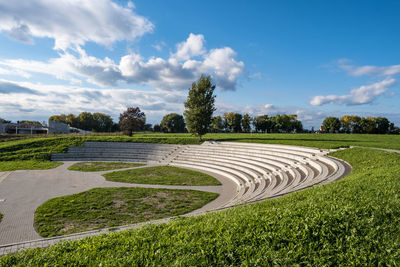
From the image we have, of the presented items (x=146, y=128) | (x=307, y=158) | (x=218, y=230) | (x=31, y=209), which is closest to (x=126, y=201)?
(x=31, y=209)

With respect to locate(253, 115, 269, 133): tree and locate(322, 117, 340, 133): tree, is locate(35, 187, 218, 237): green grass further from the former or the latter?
locate(322, 117, 340, 133): tree

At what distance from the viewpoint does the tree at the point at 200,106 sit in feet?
95.7

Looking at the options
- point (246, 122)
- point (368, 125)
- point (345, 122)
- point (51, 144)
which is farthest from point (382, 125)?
point (51, 144)

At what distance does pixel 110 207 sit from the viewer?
10586 millimetres

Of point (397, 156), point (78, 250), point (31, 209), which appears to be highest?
point (397, 156)

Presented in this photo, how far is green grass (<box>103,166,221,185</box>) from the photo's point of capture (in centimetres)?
1603

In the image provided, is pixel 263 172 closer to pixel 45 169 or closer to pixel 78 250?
pixel 78 250

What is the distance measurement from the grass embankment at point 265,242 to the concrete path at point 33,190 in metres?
5.71

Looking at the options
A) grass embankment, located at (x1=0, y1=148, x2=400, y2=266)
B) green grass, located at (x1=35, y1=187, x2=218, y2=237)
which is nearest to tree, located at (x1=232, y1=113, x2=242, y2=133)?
green grass, located at (x1=35, y1=187, x2=218, y2=237)

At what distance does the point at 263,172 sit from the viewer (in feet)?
54.1

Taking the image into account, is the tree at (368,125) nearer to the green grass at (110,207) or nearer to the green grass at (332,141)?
the green grass at (332,141)

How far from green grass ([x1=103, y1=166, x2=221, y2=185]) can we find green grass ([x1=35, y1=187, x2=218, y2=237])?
2.33m

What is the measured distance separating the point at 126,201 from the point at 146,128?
84.6 metres

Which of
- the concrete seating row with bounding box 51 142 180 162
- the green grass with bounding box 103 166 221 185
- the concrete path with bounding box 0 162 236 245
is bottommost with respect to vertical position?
the concrete path with bounding box 0 162 236 245
